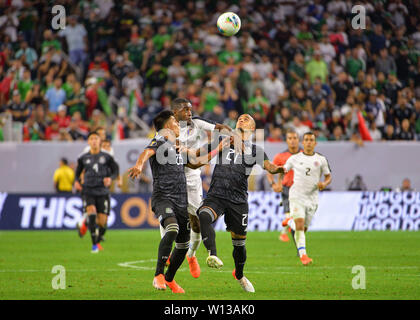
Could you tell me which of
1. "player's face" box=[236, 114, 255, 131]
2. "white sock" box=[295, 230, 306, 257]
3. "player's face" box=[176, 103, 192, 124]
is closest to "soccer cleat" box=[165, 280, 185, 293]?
"player's face" box=[236, 114, 255, 131]

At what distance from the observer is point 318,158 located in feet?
49.2

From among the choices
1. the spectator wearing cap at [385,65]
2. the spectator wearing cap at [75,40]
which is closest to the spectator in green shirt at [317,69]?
the spectator wearing cap at [385,65]

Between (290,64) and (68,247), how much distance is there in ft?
37.9

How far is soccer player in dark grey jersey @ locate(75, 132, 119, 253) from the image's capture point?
57.4 ft

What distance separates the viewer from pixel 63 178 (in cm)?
2292

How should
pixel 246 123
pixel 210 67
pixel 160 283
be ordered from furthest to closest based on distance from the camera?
pixel 210 67
pixel 246 123
pixel 160 283

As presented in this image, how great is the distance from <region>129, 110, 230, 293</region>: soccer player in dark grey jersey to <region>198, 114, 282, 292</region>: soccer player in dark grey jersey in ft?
1.12

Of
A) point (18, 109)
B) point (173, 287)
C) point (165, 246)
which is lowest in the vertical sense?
point (173, 287)

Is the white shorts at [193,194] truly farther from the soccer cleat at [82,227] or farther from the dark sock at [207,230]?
the soccer cleat at [82,227]

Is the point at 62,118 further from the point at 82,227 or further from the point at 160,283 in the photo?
the point at 160,283

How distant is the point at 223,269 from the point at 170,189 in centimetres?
360

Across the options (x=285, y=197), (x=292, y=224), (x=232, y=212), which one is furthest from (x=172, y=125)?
(x=285, y=197)
